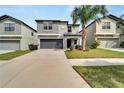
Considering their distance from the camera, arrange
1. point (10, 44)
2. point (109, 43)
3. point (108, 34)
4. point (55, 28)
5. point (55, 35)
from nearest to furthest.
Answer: point (10, 44), point (55, 35), point (55, 28), point (108, 34), point (109, 43)

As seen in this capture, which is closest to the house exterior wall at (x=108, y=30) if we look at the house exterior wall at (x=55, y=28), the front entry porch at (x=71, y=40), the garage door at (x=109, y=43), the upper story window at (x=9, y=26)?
the garage door at (x=109, y=43)

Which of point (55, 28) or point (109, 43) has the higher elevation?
point (55, 28)

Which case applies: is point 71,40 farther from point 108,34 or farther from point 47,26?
point 108,34

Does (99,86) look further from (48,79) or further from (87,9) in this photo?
(87,9)

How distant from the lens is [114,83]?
7051 millimetres

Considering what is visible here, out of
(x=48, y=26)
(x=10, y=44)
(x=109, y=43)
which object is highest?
(x=48, y=26)

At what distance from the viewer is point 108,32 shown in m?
33.1

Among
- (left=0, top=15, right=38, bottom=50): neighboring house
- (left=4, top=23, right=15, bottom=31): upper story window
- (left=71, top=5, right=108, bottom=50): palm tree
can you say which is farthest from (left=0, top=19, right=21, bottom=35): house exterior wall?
(left=71, top=5, right=108, bottom=50): palm tree

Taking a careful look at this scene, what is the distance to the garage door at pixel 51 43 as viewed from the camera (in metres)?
32.7

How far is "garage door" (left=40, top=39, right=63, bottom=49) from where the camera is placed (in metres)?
32.7

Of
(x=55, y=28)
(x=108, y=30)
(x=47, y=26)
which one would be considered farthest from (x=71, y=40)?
(x=108, y=30)

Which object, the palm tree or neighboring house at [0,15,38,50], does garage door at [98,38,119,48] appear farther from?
neighboring house at [0,15,38,50]

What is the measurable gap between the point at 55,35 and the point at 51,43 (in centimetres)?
173
